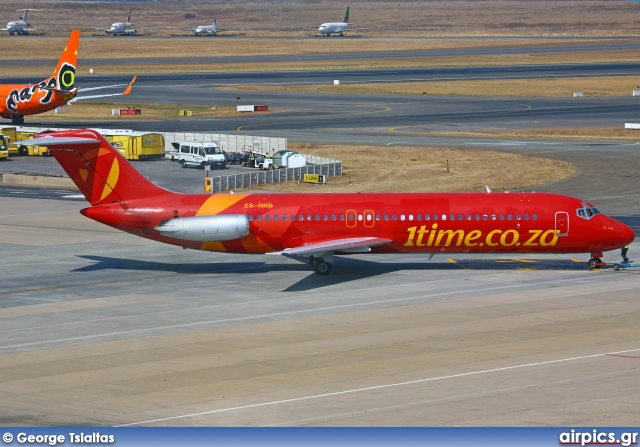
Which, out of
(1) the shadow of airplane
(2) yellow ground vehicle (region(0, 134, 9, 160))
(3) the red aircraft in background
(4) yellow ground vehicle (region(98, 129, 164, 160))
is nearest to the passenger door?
(1) the shadow of airplane

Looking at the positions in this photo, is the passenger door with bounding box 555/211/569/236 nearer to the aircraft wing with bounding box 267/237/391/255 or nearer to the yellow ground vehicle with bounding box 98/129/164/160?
the aircraft wing with bounding box 267/237/391/255

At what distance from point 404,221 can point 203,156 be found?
46.7 m

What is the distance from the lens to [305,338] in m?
39.1

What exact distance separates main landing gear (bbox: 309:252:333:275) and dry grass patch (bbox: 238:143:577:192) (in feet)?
93.1

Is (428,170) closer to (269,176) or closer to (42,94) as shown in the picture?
(269,176)

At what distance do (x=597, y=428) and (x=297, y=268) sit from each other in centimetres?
3024

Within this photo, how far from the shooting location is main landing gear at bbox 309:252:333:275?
169ft

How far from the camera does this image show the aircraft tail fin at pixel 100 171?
169 ft

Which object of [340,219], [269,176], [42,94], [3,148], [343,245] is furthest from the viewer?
[42,94]

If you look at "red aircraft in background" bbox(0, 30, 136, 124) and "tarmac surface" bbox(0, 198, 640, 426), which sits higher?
"red aircraft in background" bbox(0, 30, 136, 124)

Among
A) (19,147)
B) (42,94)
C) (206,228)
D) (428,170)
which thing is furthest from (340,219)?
(42,94)

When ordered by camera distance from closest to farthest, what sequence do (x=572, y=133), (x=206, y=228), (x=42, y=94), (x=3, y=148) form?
(x=206, y=228)
(x=3, y=148)
(x=572, y=133)
(x=42, y=94)

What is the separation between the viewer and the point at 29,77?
171 metres

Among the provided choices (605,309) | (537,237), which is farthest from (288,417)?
(537,237)
